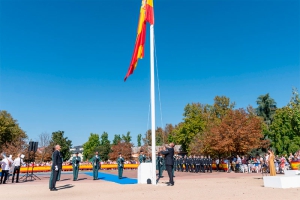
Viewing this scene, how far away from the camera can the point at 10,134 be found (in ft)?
178

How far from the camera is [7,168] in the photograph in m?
16.1

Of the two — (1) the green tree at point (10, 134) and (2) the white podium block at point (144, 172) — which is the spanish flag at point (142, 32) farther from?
(1) the green tree at point (10, 134)

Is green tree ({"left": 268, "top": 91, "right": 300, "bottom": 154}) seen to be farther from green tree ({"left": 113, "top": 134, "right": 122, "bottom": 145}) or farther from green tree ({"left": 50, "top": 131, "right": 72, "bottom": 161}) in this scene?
green tree ({"left": 113, "top": 134, "right": 122, "bottom": 145})

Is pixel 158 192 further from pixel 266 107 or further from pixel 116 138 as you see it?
pixel 116 138

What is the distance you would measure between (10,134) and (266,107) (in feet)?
166

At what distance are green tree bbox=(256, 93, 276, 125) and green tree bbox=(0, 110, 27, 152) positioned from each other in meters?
45.8

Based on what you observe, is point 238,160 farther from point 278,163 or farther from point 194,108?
point 194,108

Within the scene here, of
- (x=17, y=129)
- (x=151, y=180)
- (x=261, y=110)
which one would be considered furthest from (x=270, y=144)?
(x=17, y=129)

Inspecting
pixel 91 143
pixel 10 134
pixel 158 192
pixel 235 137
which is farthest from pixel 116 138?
pixel 158 192

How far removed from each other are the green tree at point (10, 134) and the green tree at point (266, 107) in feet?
150

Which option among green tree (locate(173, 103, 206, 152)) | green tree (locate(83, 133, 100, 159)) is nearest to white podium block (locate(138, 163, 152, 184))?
green tree (locate(173, 103, 206, 152))

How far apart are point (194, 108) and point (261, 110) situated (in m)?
15.8

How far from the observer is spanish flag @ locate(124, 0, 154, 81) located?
14086 millimetres

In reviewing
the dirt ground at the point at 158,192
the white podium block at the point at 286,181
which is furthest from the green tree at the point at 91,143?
the white podium block at the point at 286,181
